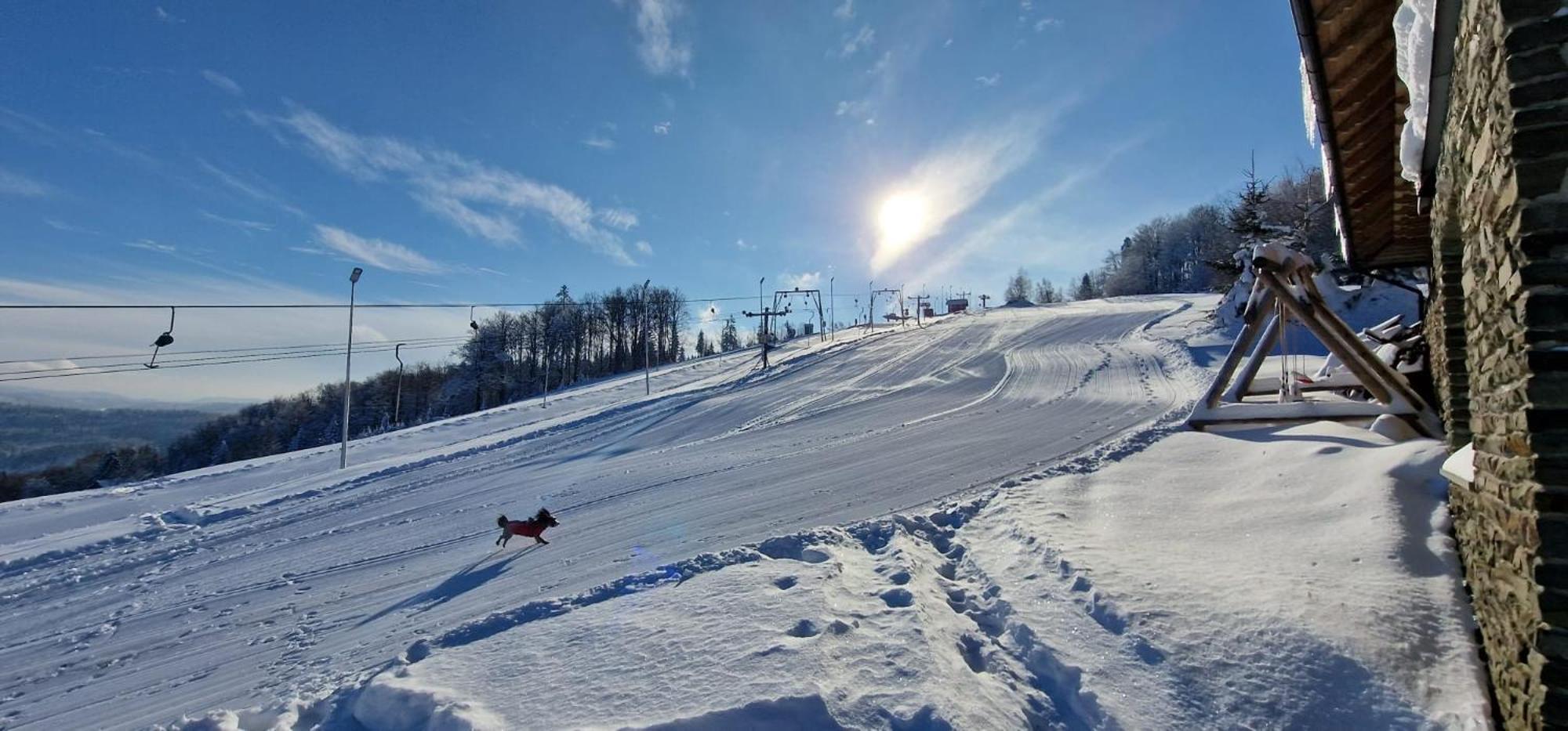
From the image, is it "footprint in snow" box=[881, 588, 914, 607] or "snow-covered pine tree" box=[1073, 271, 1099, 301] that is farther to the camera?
"snow-covered pine tree" box=[1073, 271, 1099, 301]

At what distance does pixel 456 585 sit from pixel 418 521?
3.15m

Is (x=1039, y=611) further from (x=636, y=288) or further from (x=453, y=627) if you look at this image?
(x=636, y=288)

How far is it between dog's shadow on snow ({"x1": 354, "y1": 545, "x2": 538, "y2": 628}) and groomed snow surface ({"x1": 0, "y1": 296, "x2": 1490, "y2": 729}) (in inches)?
1.5

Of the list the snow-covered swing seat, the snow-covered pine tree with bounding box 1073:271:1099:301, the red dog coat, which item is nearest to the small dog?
the red dog coat

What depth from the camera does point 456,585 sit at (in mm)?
5629

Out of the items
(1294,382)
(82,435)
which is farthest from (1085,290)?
(82,435)

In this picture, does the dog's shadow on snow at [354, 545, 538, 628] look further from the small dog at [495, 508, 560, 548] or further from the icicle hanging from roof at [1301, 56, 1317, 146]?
the icicle hanging from roof at [1301, 56, 1317, 146]

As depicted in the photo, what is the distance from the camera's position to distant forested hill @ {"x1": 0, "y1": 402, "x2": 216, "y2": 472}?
55.1m

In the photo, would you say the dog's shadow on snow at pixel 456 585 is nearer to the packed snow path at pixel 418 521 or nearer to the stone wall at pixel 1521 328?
the packed snow path at pixel 418 521

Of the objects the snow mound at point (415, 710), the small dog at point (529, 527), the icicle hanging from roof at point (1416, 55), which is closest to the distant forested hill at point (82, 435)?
the small dog at point (529, 527)

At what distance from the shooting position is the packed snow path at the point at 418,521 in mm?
4629

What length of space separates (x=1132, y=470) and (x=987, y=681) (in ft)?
16.8

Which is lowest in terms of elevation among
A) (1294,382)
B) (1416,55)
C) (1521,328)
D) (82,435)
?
(82,435)

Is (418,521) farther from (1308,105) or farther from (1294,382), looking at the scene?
(1294,382)
